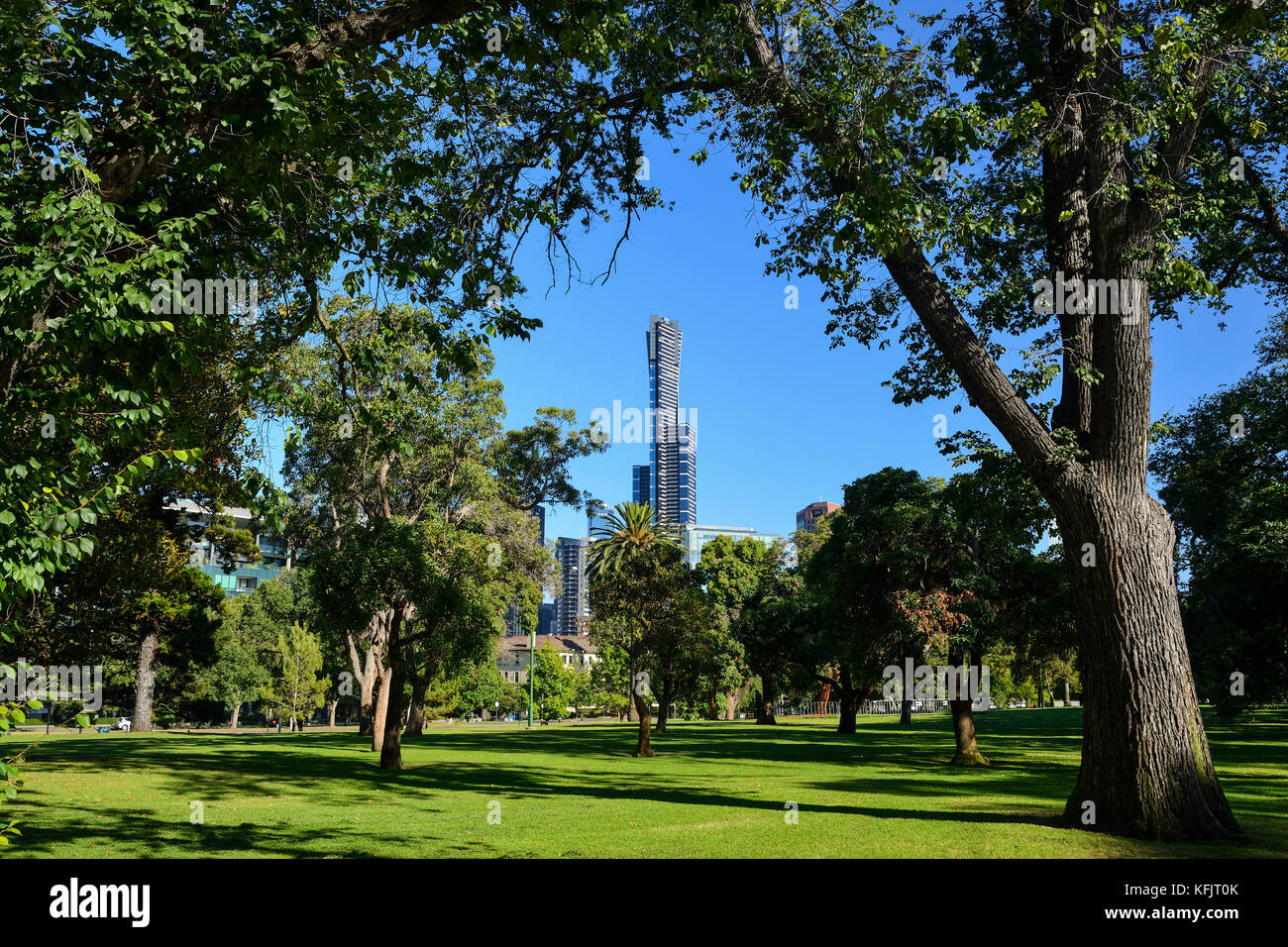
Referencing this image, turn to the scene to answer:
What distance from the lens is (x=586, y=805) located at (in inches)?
635

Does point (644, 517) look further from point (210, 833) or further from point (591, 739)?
point (210, 833)

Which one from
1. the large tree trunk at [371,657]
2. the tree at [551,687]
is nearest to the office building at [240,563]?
the large tree trunk at [371,657]

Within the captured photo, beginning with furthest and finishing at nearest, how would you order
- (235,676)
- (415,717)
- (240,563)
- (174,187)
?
(235,676), (415,717), (240,563), (174,187)

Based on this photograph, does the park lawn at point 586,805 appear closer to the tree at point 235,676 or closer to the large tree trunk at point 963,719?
the large tree trunk at point 963,719

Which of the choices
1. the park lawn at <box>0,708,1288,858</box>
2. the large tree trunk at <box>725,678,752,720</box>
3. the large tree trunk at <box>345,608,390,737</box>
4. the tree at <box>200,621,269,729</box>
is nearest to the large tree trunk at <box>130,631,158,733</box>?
the large tree trunk at <box>345,608,390,737</box>

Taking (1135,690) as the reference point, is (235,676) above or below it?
below

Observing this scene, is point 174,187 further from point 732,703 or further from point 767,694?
point 732,703

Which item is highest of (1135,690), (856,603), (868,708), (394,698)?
(856,603)

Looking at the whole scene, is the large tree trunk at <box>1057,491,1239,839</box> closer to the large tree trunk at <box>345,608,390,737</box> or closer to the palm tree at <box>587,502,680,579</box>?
the large tree trunk at <box>345,608,390,737</box>

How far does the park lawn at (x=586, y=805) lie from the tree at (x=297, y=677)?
32.4 m

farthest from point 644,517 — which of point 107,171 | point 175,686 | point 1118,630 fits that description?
point 107,171

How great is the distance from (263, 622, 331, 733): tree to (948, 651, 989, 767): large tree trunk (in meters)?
51.4

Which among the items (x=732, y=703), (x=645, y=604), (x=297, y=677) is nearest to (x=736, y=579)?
(x=732, y=703)

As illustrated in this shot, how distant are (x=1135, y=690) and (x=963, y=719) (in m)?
15.4
